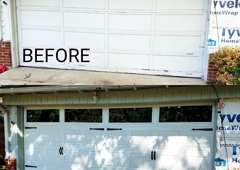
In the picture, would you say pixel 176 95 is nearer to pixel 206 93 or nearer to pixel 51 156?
pixel 206 93

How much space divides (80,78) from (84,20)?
1.11 meters

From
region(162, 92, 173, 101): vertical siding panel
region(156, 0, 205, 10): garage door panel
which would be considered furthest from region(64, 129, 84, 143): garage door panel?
region(156, 0, 205, 10): garage door panel

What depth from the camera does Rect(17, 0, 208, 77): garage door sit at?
14.3 ft

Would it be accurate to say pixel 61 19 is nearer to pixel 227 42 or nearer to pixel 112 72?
pixel 112 72

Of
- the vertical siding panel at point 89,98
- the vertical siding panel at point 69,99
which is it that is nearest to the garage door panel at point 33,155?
the vertical siding panel at point 69,99

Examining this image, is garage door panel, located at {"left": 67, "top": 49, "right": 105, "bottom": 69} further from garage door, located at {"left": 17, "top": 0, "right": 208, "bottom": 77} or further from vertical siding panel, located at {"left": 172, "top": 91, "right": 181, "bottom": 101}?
vertical siding panel, located at {"left": 172, "top": 91, "right": 181, "bottom": 101}

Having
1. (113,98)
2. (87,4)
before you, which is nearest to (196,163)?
(113,98)

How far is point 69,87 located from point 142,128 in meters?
1.76

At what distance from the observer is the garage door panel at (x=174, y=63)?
446 centimetres

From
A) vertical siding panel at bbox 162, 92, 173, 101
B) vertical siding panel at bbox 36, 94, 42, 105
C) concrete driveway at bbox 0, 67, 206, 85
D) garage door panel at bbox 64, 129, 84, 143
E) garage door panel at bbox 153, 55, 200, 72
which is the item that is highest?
garage door panel at bbox 153, 55, 200, 72

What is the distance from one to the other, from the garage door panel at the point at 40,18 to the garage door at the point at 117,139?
A: 1.85 meters

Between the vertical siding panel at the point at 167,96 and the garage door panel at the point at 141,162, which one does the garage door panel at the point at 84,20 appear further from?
the garage door panel at the point at 141,162

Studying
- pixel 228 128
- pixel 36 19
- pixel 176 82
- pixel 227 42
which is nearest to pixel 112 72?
pixel 176 82

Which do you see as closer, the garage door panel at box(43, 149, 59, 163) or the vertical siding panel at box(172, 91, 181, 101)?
the vertical siding panel at box(172, 91, 181, 101)
